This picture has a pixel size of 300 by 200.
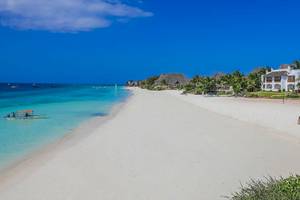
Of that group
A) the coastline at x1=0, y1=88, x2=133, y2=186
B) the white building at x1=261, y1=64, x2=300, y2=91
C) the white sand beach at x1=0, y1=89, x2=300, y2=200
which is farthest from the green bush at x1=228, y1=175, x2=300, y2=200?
the white building at x1=261, y1=64, x2=300, y2=91

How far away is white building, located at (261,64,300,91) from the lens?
176 ft

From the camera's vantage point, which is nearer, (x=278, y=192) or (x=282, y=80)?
(x=278, y=192)

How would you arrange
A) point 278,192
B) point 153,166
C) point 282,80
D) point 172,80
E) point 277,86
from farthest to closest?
point 172,80 → point 277,86 → point 282,80 → point 153,166 → point 278,192

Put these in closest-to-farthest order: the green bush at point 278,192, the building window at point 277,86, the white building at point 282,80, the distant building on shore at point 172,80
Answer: the green bush at point 278,192
the white building at point 282,80
the building window at point 277,86
the distant building on shore at point 172,80

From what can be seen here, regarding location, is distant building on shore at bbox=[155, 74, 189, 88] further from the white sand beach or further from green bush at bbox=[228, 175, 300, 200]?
green bush at bbox=[228, 175, 300, 200]

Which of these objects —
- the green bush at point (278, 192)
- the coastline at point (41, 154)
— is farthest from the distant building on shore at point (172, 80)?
the green bush at point (278, 192)

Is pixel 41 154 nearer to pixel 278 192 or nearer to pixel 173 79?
pixel 278 192

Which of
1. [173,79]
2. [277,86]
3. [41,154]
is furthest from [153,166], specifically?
[173,79]

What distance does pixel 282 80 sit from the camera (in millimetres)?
56344

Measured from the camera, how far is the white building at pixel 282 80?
53.5 metres

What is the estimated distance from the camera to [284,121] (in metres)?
18.5

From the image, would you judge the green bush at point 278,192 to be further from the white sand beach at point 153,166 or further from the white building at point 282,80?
the white building at point 282,80

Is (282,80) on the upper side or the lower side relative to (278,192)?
upper

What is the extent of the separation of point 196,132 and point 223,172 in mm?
6598
